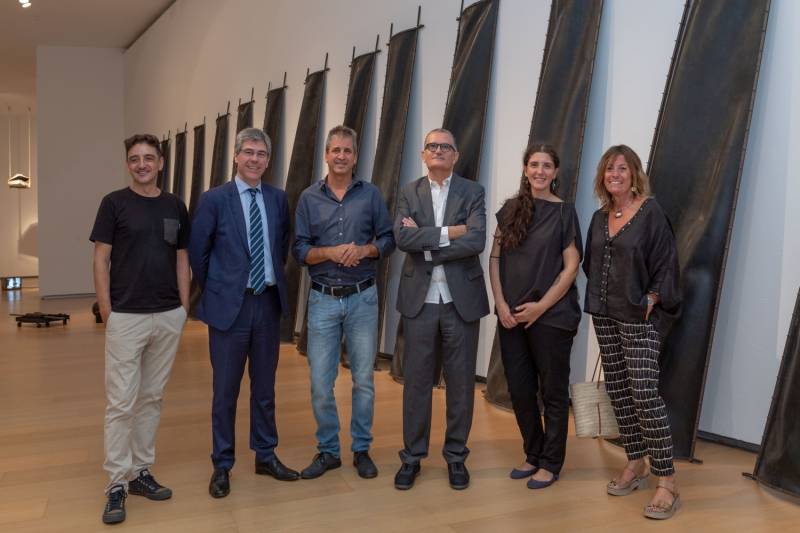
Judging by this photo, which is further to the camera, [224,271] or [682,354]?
[682,354]

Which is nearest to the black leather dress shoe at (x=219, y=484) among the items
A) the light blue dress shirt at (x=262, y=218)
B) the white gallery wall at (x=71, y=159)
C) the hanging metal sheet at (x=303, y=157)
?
the light blue dress shirt at (x=262, y=218)

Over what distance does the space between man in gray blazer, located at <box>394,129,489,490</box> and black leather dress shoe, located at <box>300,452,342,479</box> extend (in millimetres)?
359

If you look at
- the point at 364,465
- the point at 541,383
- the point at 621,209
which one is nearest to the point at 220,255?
the point at 364,465

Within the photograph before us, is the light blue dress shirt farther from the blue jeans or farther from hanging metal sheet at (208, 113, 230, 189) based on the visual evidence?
hanging metal sheet at (208, 113, 230, 189)

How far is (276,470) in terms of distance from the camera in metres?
3.32

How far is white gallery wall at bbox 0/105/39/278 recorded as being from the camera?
18984mm

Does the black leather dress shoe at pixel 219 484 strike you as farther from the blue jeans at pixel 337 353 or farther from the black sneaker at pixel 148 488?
the blue jeans at pixel 337 353

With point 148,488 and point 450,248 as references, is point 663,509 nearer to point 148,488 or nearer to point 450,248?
point 450,248

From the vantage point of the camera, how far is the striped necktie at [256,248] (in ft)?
Result: 10.4

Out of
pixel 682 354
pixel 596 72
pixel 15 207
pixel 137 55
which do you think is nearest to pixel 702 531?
pixel 682 354

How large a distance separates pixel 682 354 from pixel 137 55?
41.3ft

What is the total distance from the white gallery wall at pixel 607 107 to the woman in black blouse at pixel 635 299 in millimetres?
935

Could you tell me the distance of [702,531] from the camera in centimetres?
273

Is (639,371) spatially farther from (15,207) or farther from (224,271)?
(15,207)
